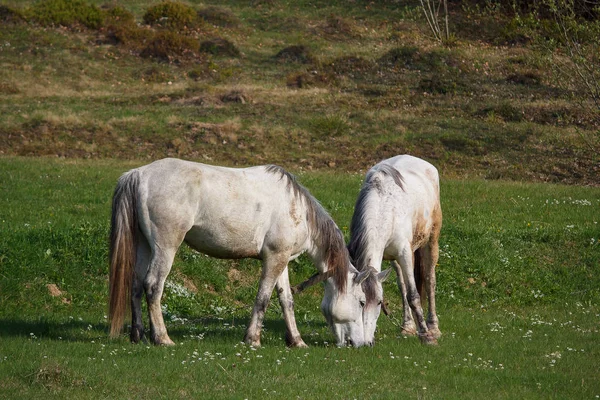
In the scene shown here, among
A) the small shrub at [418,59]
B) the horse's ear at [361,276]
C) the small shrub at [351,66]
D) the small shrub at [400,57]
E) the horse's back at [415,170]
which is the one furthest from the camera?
the small shrub at [400,57]

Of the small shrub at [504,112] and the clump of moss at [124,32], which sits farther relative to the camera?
the clump of moss at [124,32]

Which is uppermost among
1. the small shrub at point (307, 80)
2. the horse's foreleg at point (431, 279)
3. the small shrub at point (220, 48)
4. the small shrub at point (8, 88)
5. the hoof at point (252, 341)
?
the hoof at point (252, 341)

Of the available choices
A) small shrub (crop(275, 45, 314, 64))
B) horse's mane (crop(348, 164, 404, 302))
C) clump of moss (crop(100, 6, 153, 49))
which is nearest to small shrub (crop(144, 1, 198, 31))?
clump of moss (crop(100, 6, 153, 49))

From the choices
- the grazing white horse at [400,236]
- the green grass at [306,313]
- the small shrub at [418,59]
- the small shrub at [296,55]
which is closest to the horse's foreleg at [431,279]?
the grazing white horse at [400,236]

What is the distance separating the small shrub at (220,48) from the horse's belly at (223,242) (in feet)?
101

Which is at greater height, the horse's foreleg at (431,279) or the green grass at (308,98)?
the horse's foreleg at (431,279)

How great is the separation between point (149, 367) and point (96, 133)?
68.8 feet

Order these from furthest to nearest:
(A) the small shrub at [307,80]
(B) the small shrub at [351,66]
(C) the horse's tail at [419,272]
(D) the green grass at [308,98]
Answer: (B) the small shrub at [351,66] < (A) the small shrub at [307,80] < (D) the green grass at [308,98] < (C) the horse's tail at [419,272]

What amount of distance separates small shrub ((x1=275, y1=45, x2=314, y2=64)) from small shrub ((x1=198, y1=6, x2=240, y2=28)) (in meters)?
5.49

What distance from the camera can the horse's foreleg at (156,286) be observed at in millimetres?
9531

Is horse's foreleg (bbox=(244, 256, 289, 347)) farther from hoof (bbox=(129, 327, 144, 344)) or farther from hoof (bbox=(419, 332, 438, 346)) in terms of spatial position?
hoof (bbox=(419, 332, 438, 346))

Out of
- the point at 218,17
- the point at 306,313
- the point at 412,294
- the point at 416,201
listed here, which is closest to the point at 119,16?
the point at 218,17

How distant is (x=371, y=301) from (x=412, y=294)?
978mm

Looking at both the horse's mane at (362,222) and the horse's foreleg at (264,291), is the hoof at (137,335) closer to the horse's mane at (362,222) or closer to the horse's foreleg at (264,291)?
the horse's foreleg at (264,291)
